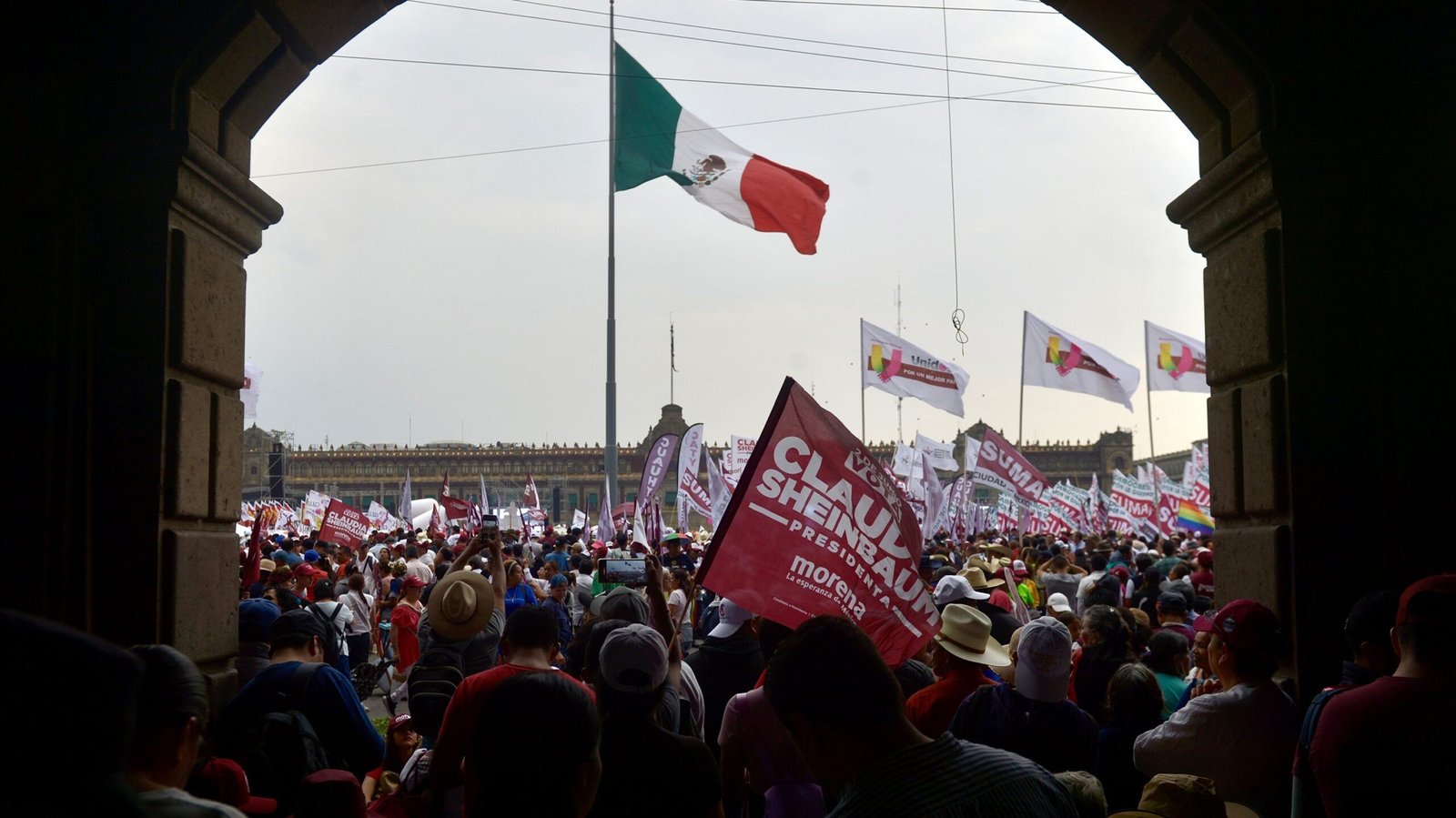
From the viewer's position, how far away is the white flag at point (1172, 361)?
23469 mm


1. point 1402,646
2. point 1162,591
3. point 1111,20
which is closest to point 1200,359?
point 1162,591

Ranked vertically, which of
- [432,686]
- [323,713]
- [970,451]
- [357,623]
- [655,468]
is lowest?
[357,623]

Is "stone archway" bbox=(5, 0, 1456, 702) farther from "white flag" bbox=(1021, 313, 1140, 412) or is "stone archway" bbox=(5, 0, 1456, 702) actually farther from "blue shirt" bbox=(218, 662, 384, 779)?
"white flag" bbox=(1021, 313, 1140, 412)

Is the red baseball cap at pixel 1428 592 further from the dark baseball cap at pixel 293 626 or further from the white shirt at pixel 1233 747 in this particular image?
the dark baseball cap at pixel 293 626

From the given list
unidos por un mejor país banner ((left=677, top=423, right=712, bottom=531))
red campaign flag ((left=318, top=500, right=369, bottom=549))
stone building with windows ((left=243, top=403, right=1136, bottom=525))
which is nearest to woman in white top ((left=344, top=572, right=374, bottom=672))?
red campaign flag ((left=318, top=500, right=369, bottom=549))

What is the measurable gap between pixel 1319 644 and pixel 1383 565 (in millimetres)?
364

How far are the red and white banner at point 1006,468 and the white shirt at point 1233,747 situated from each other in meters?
18.6

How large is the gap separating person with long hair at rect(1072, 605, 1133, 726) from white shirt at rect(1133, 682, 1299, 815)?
1613 millimetres

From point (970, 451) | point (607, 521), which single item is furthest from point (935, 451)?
point (607, 521)

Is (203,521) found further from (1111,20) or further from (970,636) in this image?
(1111,20)

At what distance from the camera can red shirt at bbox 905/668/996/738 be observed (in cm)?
444

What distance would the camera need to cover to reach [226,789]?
308 cm

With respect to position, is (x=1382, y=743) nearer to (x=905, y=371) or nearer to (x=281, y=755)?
(x=281, y=755)

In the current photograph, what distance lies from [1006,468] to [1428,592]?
19653mm
